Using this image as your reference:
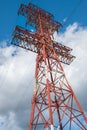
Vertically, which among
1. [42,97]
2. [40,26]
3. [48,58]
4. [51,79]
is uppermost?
[40,26]

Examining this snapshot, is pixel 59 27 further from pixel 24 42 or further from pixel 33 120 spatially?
pixel 33 120

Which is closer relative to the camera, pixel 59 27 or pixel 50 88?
pixel 50 88

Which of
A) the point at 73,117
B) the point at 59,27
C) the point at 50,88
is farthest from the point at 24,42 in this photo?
the point at 73,117

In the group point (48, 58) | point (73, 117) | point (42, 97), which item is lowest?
point (73, 117)

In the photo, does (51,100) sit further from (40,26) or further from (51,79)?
(40,26)

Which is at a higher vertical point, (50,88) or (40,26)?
(40,26)

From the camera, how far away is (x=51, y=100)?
22.8 m

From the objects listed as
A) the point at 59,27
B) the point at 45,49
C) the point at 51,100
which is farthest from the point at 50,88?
the point at 59,27

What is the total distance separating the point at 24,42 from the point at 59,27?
4.59 meters

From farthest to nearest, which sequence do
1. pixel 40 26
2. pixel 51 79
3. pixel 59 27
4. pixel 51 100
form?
pixel 59 27 < pixel 40 26 < pixel 51 79 < pixel 51 100

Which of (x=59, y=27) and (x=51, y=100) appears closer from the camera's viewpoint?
(x=51, y=100)

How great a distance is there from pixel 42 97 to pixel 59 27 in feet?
30.4

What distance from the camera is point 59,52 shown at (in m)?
29.3

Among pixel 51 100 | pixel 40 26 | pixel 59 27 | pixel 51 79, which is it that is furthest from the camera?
pixel 59 27
